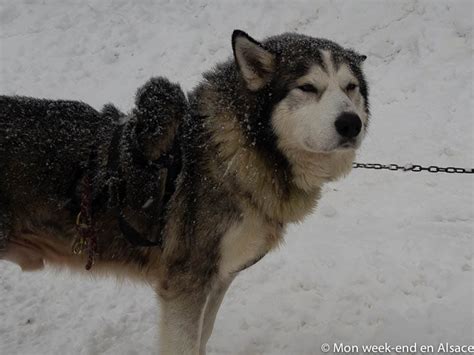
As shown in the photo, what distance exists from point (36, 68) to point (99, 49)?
1355 mm

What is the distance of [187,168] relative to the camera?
3.07 metres

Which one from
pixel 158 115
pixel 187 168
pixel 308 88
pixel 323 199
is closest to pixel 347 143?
pixel 308 88

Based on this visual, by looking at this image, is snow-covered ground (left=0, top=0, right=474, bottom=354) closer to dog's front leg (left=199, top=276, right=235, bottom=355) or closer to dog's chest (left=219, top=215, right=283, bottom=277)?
dog's front leg (left=199, top=276, right=235, bottom=355)

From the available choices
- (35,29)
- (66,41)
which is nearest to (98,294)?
(66,41)

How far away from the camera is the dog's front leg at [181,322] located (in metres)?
3.06

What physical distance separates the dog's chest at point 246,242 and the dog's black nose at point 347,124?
775mm

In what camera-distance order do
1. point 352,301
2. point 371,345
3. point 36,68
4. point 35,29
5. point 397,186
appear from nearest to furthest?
point 371,345, point 352,301, point 397,186, point 36,68, point 35,29

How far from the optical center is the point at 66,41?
10281 millimetres

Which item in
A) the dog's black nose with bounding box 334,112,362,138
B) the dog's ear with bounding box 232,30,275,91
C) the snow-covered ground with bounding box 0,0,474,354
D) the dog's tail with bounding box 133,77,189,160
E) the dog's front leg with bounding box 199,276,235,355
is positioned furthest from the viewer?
the snow-covered ground with bounding box 0,0,474,354

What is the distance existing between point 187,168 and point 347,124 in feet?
3.44

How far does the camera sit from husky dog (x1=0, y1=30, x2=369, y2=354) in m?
2.96

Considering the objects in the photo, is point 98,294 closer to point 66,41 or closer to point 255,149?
point 255,149

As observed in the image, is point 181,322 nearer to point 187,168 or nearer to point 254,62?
point 187,168

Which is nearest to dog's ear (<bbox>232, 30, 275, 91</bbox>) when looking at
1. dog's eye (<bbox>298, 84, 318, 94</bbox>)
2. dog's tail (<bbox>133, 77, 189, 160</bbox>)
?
dog's eye (<bbox>298, 84, 318, 94</bbox>)
